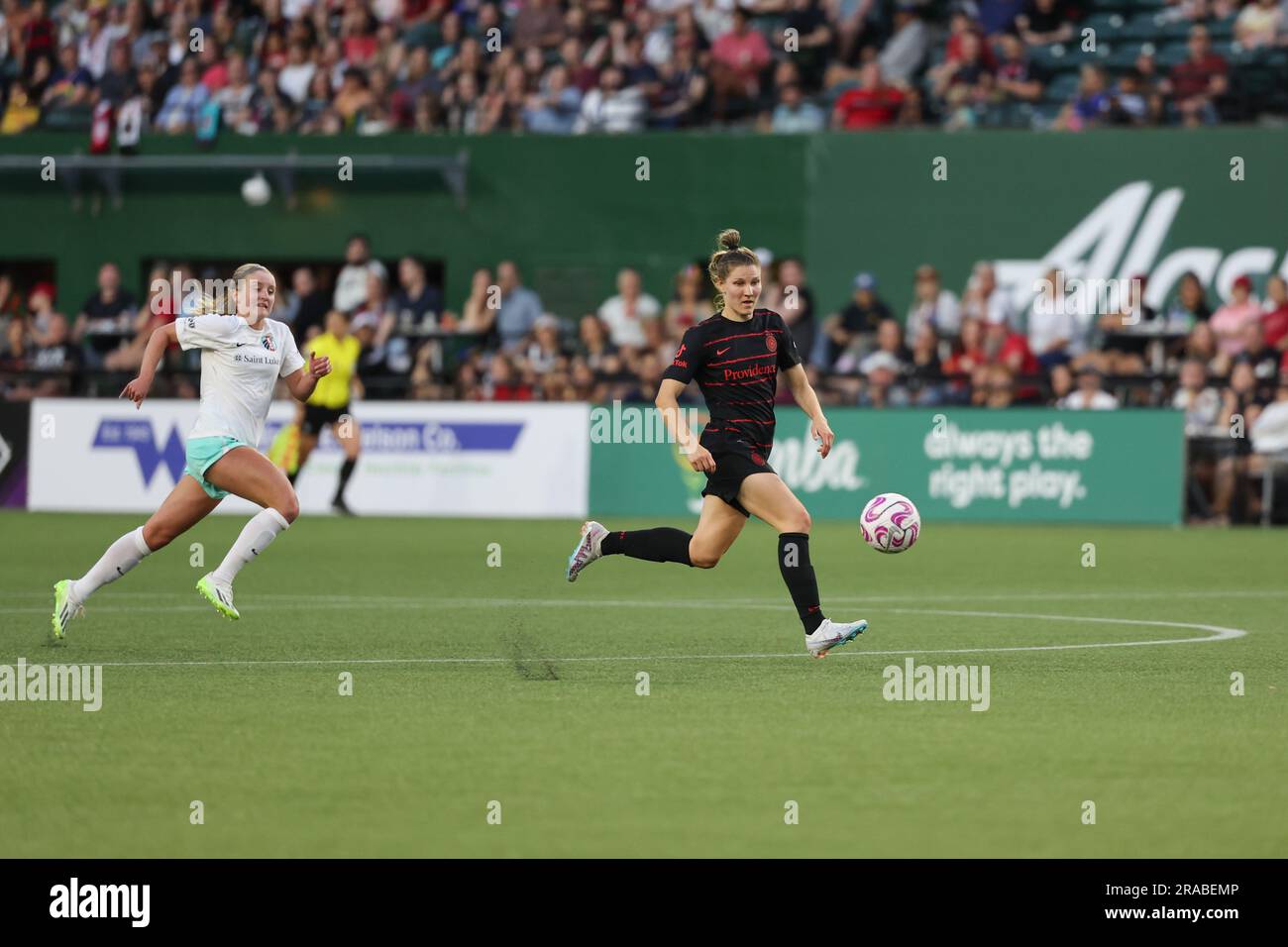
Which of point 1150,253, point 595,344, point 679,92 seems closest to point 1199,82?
point 1150,253

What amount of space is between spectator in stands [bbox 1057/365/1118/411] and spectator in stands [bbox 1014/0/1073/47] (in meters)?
5.12

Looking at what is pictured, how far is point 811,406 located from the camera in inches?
427

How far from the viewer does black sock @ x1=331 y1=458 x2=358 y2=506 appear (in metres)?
23.3

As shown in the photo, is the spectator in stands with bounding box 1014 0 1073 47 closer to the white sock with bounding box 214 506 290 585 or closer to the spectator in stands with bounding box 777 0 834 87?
the spectator in stands with bounding box 777 0 834 87

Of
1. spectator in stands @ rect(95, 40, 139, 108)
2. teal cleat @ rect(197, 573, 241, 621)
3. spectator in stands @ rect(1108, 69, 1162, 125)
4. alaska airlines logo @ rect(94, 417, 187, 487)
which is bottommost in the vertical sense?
teal cleat @ rect(197, 573, 241, 621)

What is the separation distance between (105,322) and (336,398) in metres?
5.71

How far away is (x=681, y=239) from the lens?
27.6 m

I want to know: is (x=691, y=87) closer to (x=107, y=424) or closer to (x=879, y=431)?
(x=879, y=431)

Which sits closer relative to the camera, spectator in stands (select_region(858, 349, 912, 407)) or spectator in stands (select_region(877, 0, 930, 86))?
spectator in stands (select_region(858, 349, 912, 407))

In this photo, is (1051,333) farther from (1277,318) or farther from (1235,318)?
(1277,318)

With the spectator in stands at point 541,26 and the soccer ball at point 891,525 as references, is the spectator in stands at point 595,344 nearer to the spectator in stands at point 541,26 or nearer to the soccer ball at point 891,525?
the spectator in stands at point 541,26

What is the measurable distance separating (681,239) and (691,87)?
2.00 metres

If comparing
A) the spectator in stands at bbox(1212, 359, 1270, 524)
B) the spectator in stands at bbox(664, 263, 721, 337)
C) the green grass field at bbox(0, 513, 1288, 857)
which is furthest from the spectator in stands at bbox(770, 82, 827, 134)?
the green grass field at bbox(0, 513, 1288, 857)
